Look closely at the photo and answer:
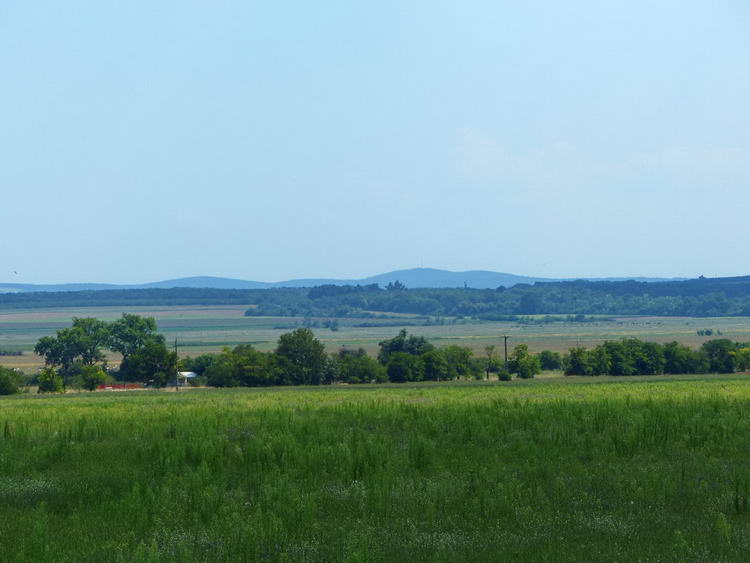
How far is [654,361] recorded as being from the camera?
4756 inches

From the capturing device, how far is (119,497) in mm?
18688

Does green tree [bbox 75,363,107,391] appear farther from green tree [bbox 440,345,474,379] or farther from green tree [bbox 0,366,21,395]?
green tree [bbox 440,345,474,379]

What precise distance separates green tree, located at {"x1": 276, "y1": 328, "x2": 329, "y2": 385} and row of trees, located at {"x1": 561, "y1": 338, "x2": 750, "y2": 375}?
3299cm

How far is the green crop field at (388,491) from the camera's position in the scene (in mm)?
14305

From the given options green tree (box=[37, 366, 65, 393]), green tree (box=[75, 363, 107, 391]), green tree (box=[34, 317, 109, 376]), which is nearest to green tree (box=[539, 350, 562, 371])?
green tree (box=[75, 363, 107, 391])

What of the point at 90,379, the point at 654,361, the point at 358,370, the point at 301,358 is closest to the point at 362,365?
the point at 358,370

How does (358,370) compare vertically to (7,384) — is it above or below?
below

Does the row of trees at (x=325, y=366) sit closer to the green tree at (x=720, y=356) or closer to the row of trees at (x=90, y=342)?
the green tree at (x=720, y=356)

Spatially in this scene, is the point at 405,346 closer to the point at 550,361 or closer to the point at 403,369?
the point at 550,361

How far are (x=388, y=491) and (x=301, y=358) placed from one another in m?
98.2

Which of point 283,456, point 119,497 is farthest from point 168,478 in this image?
point 283,456

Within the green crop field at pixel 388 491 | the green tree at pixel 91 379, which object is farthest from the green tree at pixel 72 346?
the green crop field at pixel 388 491

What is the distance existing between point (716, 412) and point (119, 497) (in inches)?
818

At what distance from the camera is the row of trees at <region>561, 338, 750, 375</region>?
11912 cm
